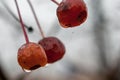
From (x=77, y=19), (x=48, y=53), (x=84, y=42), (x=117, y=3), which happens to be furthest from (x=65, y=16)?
(x=84, y=42)

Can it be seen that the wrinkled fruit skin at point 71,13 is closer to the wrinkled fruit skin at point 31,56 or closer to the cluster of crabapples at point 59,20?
the cluster of crabapples at point 59,20

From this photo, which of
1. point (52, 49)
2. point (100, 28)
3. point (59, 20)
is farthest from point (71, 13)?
point (100, 28)

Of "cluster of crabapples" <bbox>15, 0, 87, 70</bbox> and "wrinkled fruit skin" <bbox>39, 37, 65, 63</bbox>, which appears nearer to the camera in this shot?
"cluster of crabapples" <bbox>15, 0, 87, 70</bbox>

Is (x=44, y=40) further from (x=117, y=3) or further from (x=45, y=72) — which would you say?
(x=45, y=72)

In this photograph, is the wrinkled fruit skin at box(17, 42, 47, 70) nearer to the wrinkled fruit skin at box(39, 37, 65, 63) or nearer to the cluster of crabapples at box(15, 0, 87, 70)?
the cluster of crabapples at box(15, 0, 87, 70)

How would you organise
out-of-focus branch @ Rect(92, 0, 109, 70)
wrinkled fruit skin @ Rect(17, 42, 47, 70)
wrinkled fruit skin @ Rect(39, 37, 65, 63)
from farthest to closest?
out-of-focus branch @ Rect(92, 0, 109, 70)
wrinkled fruit skin @ Rect(39, 37, 65, 63)
wrinkled fruit skin @ Rect(17, 42, 47, 70)

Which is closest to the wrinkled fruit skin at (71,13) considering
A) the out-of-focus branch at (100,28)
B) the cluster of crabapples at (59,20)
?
the cluster of crabapples at (59,20)

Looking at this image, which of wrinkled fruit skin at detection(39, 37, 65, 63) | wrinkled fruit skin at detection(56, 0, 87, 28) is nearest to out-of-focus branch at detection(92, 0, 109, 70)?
wrinkled fruit skin at detection(39, 37, 65, 63)
